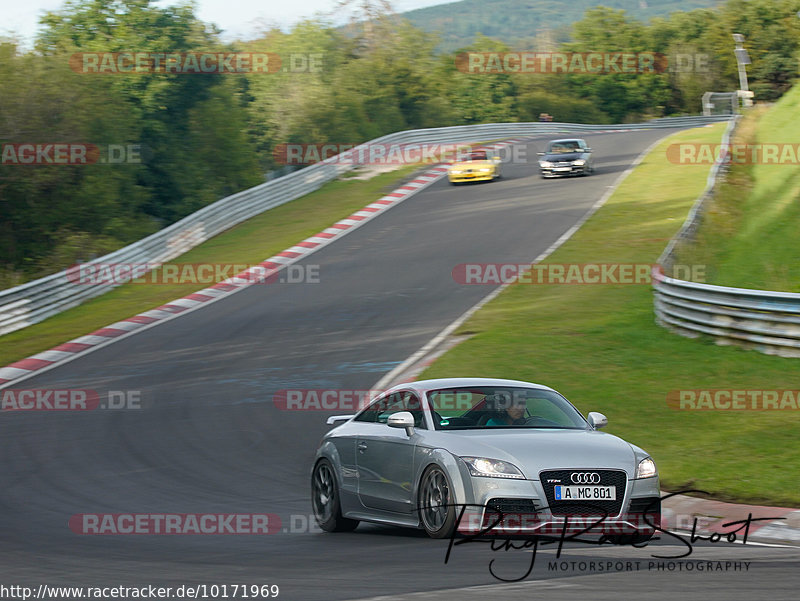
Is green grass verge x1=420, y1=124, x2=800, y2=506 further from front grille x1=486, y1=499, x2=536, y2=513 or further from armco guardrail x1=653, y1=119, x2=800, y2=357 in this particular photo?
front grille x1=486, y1=499, x2=536, y2=513

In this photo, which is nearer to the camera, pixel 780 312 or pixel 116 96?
pixel 780 312

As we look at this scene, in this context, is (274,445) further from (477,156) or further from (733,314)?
(477,156)

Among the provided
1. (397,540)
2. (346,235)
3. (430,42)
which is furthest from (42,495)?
(430,42)

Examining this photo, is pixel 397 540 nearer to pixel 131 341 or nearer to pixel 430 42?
pixel 131 341

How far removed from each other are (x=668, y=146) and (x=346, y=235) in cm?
1757

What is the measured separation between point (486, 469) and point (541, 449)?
470mm

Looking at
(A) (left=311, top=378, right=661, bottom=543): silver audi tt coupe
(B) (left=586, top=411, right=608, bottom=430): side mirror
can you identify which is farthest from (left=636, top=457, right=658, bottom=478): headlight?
(B) (left=586, top=411, right=608, bottom=430): side mirror

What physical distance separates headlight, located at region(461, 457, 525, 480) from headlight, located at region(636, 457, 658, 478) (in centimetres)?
98

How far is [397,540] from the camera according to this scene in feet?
28.5

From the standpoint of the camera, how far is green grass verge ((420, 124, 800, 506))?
11.2 meters

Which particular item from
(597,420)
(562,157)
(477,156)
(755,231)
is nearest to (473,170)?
(477,156)

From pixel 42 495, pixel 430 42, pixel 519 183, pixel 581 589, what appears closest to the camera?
pixel 581 589

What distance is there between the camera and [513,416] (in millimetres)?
8938

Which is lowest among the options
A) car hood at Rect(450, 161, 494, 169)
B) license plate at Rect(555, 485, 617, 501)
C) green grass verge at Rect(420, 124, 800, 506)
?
green grass verge at Rect(420, 124, 800, 506)
